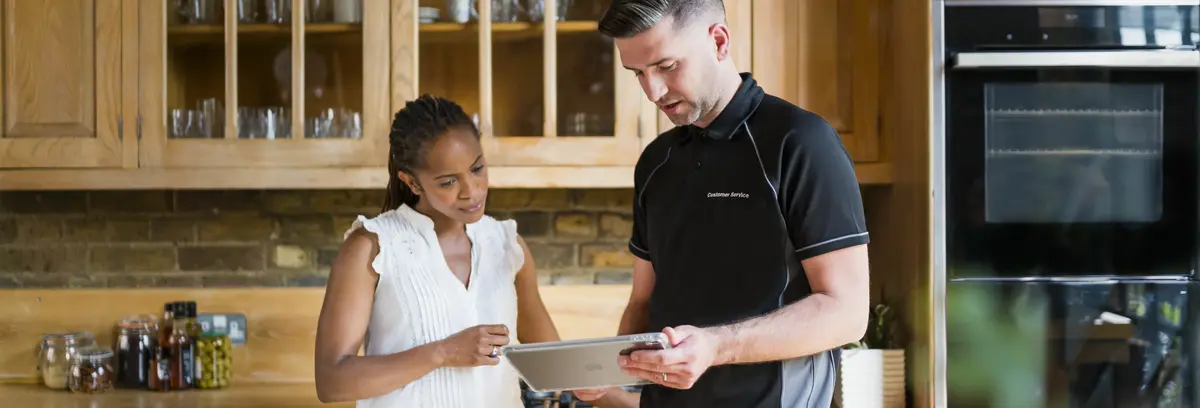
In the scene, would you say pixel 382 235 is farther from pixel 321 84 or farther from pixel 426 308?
pixel 321 84

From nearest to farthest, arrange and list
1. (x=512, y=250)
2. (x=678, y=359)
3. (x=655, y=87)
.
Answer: (x=678, y=359) < (x=655, y=87) < (x=512, y=250)

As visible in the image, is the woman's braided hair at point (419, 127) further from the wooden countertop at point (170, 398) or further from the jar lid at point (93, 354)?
the jar lid at point (93, 354)

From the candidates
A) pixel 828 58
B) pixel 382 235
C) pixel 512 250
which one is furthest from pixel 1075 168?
pixel 382 235

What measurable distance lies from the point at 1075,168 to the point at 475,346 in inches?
51.5

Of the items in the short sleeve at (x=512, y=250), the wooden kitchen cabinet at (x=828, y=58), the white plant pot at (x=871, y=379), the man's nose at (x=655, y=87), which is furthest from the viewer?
the wooden kitchen cabinet at (x=828, y=58)

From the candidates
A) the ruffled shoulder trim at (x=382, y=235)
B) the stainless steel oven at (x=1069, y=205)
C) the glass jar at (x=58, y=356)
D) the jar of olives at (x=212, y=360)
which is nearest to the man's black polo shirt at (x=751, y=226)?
the ruffled shoulder trim at (x=382, y=235)

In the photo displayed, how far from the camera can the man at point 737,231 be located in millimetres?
1308

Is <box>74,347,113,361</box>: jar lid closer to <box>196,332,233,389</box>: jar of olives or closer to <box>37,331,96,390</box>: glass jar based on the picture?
<box>37,331,96,390</box>: glass jar

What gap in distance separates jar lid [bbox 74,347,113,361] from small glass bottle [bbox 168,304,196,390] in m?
0.14


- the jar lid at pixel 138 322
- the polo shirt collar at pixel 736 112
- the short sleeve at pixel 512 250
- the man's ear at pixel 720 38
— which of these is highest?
the man's ear at pixel 720 38

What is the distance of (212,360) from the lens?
8.32 ft

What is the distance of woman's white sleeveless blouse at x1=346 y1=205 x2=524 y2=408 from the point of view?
1.71 meters

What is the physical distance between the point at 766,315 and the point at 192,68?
5.27 feet

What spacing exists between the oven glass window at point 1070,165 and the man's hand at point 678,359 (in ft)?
3.71
